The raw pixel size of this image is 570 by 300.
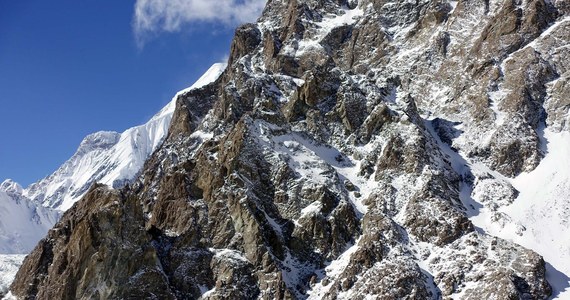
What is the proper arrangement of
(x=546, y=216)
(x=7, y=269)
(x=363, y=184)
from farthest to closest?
(x=7, y=269) < (x=363, y=184) < (x=546, y=216)

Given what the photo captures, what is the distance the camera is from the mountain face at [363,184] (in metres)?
75.4

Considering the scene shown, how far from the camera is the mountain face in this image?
75.4 m

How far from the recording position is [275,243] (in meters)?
84.2

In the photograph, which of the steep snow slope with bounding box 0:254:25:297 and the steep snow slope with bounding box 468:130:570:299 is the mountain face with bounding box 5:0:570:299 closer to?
the steep snow slope with bounding box 468:130:570:299

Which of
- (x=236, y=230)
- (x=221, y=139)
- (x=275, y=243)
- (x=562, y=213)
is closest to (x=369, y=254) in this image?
(x=275, y=243)

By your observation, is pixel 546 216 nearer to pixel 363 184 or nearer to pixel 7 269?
pixel 363 184

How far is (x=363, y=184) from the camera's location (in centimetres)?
9569

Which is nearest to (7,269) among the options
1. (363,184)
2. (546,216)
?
(363,184)

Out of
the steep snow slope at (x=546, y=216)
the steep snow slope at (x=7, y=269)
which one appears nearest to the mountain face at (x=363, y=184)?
the steep snow slope at (x=546, y=216)

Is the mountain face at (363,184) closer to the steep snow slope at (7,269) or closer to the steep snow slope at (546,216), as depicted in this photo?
the steep snow slope at (546,216)

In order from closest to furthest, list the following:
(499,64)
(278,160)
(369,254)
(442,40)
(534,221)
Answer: (369,254) < (534,221) < (278,160) < (499,64) < (442,40)

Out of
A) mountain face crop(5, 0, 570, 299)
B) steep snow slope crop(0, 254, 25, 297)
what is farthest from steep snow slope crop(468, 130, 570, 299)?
steep snow slope crop(0, 254, 25, 297)

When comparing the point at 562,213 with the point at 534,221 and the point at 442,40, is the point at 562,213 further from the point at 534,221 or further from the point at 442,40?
the point at 442,40

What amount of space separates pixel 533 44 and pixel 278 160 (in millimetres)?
56893
